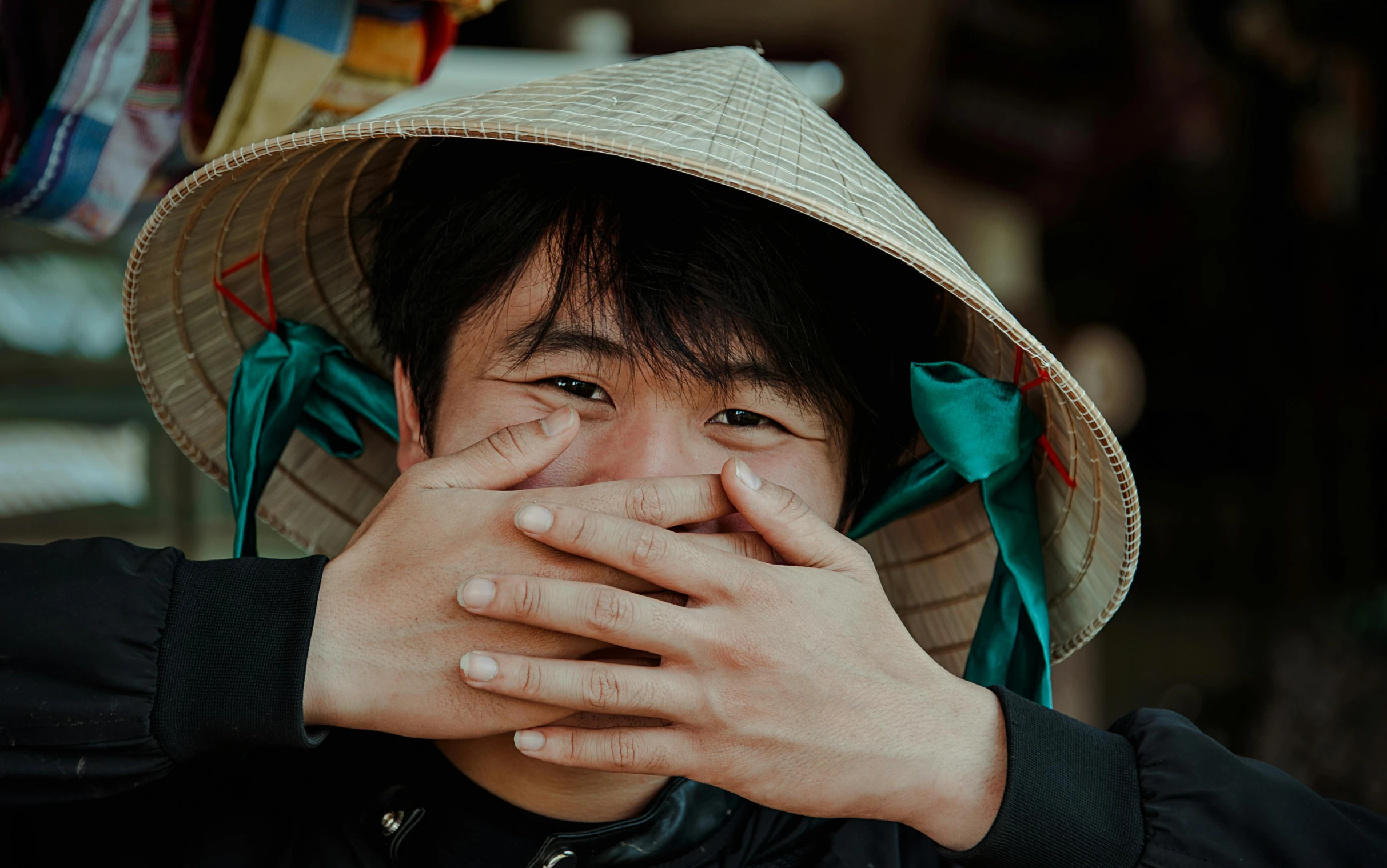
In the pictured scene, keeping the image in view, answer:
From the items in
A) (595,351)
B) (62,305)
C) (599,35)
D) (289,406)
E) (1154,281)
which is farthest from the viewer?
(1154,281)

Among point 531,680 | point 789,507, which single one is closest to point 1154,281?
point 789,507

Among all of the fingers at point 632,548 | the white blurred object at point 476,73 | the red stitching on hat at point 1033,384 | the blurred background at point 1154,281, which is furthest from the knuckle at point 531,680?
the blurred background at point 1154,281

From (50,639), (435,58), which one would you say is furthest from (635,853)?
(435,58)

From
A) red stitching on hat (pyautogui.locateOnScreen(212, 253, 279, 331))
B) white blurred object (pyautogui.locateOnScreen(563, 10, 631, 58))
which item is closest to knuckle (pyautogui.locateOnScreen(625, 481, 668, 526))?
red stitching on hat (pyautogui.locateOnScreen(212, 253, 279, 331))

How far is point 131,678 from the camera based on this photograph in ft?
2.98

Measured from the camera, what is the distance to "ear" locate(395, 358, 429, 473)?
129 centimetres

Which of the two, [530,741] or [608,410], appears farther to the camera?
[608,410]

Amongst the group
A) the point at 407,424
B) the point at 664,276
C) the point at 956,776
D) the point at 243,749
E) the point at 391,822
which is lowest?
the point at 391,822

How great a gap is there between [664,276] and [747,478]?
26 cm

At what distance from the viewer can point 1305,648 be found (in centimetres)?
307

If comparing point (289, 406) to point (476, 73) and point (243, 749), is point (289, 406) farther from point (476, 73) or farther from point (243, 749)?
point (476, 73)

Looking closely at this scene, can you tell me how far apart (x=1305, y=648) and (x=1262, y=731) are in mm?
262

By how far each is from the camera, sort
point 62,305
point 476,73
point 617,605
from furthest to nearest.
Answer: point 62,305, point 476,73, point 617,605

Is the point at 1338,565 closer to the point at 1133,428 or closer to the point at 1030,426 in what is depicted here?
the point at 1133,428
